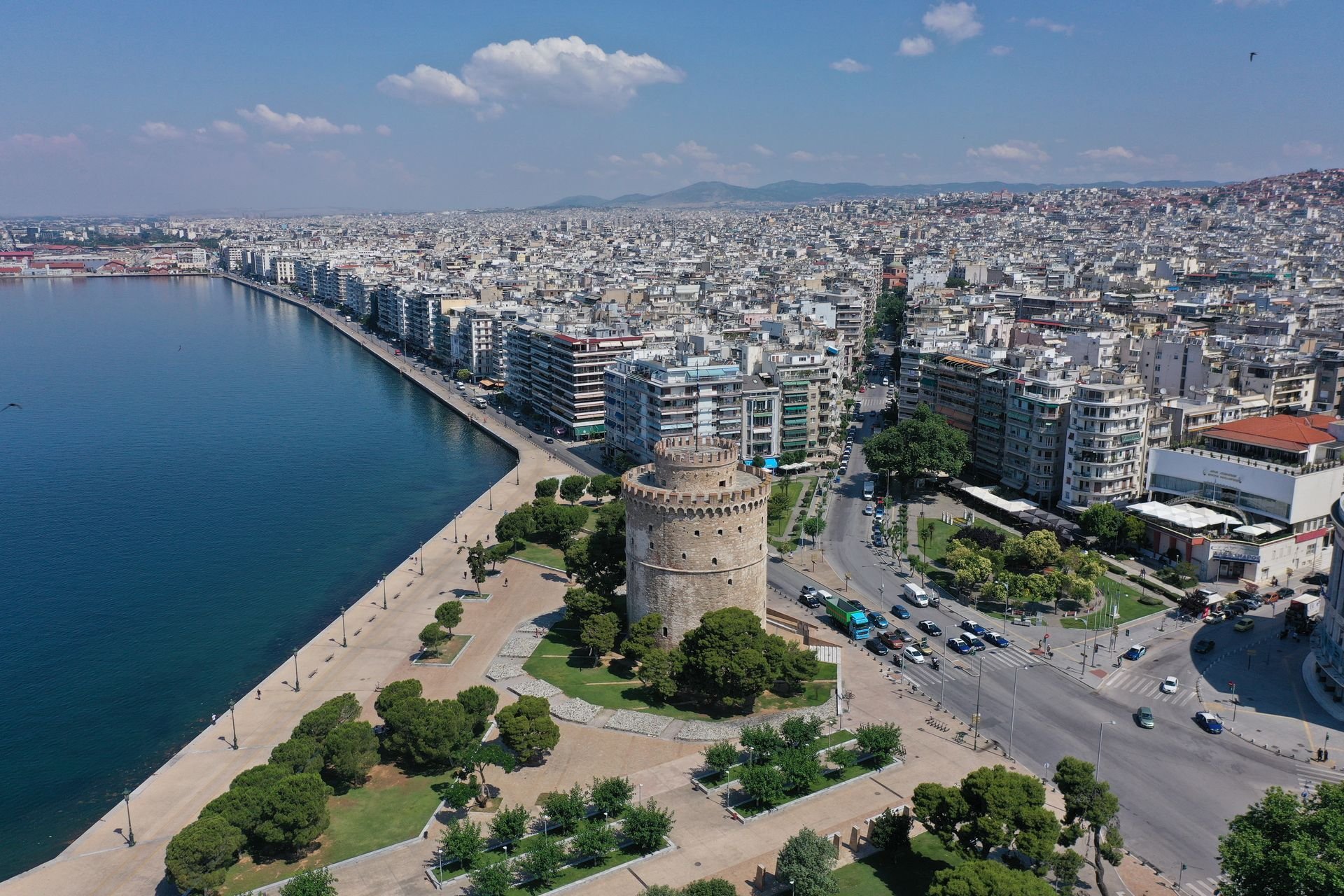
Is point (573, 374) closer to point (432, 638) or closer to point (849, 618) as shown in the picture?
point (432, 638)

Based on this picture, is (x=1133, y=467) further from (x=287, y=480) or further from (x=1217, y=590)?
(x=287, y=480)

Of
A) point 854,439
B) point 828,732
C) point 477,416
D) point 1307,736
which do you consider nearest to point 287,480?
point 477,416

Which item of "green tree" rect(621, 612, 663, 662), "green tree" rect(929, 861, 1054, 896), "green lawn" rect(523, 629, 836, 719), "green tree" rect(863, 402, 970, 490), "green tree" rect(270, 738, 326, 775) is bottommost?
"green lawn" rect(523, 629, 836, 719)

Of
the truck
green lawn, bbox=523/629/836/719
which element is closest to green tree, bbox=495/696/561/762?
green lawn, bbox=523/629/836/719

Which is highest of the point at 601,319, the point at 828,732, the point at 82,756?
the point at 601,319

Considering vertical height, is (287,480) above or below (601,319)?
below

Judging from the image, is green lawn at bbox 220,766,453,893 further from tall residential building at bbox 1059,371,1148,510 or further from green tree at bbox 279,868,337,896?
tall residential building at bbox 1059,371,1148,510
